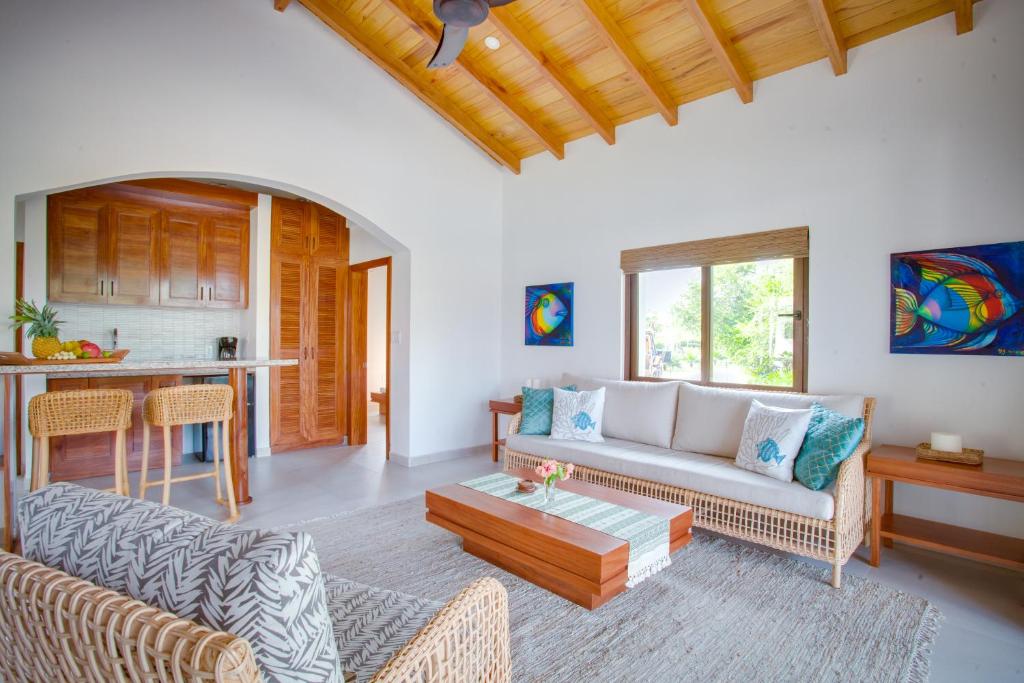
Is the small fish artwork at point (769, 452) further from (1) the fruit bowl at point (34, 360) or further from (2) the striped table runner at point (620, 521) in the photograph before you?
(1) the fruit bowl at point (34, 360)

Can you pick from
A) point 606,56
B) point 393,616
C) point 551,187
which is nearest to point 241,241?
point 551,187

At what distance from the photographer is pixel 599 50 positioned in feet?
12.8

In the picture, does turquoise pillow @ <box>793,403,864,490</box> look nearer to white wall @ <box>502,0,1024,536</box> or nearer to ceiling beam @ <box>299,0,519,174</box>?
white wall @ <box>502,0,1024,536</box>

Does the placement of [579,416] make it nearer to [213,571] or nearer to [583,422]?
[583,422]

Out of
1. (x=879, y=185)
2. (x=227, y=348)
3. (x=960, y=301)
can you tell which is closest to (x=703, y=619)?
(x=960, y=301)

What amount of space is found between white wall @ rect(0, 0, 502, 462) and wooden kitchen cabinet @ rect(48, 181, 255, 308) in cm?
133

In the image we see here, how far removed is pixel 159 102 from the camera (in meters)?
3.58

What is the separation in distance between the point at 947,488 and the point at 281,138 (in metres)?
4.91

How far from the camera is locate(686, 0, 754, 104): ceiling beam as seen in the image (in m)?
3.17

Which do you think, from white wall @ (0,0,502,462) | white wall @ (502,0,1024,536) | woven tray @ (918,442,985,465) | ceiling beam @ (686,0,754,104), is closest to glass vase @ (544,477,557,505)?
woven tray @ (918,442,985,465)

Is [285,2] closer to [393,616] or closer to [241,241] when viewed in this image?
[241,241]

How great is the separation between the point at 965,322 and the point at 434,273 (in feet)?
13.3

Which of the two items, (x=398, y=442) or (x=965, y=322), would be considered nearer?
(x=965, y=322)

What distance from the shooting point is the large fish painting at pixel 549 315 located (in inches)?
195
